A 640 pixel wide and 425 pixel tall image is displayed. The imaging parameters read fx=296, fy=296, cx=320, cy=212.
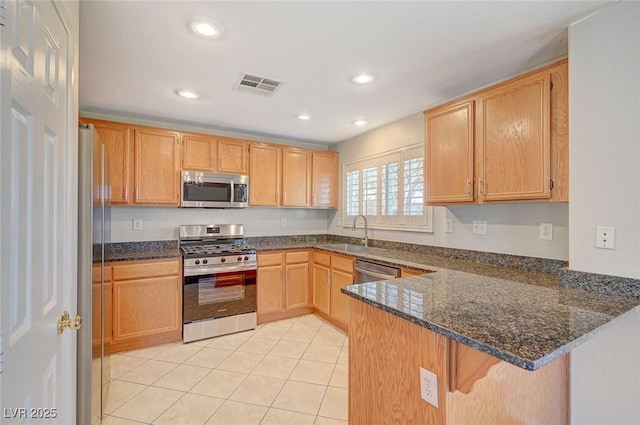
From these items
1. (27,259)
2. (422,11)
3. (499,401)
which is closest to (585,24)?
(422,11)

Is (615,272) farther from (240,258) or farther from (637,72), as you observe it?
(240,258)

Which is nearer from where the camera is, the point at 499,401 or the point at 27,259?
the point at 27,259

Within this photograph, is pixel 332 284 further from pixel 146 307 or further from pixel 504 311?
pixel 504 311

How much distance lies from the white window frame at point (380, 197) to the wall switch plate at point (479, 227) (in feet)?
1.45

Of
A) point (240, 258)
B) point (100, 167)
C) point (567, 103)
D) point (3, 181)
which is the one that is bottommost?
point (240, 258)

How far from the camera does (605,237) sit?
4.82ft

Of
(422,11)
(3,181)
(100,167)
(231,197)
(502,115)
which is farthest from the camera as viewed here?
(231,197)

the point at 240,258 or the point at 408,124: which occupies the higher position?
the point at 408,124

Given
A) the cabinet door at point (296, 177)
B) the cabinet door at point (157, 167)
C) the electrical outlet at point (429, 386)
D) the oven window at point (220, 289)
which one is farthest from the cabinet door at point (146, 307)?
the electrical outlet at point (429, 386)

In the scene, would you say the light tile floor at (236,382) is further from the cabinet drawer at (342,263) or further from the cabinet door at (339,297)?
the cabinet drawer at (342,263)

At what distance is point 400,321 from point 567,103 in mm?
1617

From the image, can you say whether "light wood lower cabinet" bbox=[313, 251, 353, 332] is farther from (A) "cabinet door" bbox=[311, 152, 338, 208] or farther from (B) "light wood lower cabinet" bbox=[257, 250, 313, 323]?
(A) "cabinet door" bbox=[311, 152, 338, 208]

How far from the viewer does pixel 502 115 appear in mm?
1997

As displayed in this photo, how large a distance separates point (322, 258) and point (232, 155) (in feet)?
5.35
